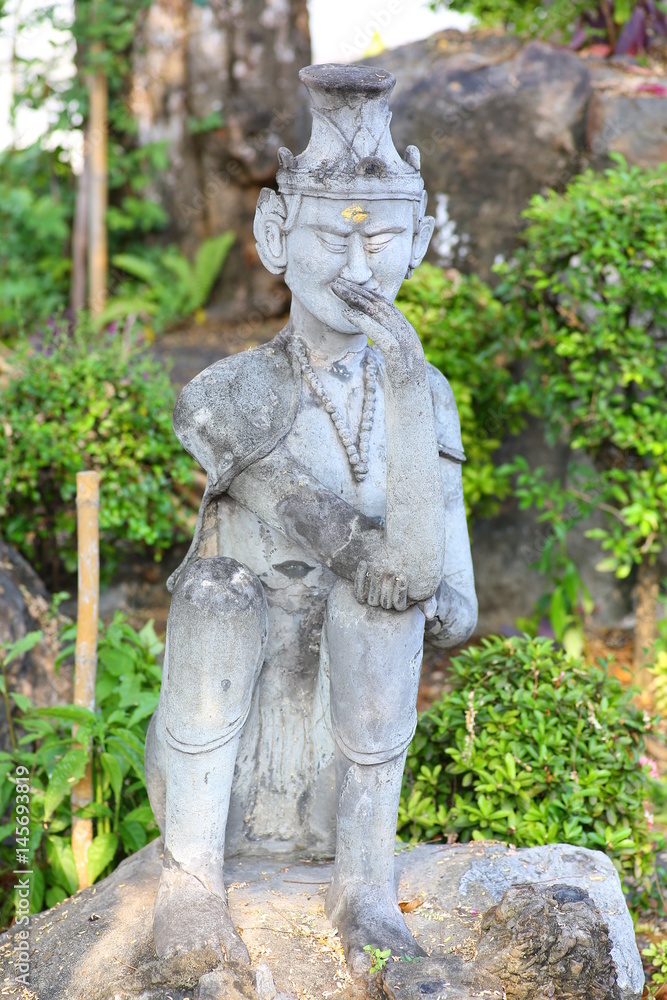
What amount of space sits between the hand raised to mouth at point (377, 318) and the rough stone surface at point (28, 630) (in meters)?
2.03

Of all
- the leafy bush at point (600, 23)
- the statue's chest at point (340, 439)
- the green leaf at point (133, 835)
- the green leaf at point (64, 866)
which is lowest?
the green leaf at point (64, 866)

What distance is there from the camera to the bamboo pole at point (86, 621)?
3.60 meters

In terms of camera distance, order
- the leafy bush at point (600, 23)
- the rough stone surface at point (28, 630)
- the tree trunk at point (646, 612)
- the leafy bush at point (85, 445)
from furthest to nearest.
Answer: the leafy bush at point (600, 23) < the tree trunk at point (646, 612) < the leafy bush at point (85, 445) < the rough stone surface at point (28, 630)

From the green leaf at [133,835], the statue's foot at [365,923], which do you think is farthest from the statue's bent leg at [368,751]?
the green leaf at [133,835]

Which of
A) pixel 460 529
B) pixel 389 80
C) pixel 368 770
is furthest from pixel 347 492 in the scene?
pixel 389 80

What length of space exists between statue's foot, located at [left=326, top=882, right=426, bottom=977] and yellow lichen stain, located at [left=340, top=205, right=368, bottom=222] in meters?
1.68

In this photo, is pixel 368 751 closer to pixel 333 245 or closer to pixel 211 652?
pixel 211 652

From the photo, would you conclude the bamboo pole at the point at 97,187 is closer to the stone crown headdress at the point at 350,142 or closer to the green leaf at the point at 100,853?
the green leaf at the point at 100,853

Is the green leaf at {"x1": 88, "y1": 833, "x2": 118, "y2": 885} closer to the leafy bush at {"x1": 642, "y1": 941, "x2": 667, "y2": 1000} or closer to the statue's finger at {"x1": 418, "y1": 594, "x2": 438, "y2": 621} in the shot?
the statue's finger at {"x1": 418, "y1": 594, "x2": 438, "y2": 621}

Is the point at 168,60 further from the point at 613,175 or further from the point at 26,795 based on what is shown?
the point at 26,795

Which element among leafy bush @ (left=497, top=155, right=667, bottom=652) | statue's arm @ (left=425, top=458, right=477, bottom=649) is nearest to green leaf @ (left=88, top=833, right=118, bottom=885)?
statue's arm @ (left=425, top=458, right=477, bottom=649)

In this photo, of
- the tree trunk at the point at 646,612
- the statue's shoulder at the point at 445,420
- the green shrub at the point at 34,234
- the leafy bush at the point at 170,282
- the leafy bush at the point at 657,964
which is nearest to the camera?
the statue's shoulder at the point at 445,420

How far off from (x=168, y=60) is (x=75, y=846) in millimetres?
7297

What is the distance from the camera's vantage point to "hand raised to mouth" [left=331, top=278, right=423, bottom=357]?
253cm
